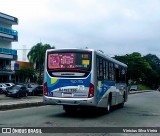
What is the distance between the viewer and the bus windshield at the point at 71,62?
16516 mm

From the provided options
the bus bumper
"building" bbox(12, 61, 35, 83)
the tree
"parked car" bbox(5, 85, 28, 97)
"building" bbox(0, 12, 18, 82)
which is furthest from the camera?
the tree

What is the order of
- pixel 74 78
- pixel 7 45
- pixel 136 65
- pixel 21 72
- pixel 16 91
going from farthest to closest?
pixel 136 65 → pixel 21 72 → pixel 7 45 → pixel 16 91 → pixel 74 78

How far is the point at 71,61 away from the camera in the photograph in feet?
54.6

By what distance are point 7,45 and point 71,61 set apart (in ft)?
184

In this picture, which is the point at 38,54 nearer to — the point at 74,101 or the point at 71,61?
the point at 71,61

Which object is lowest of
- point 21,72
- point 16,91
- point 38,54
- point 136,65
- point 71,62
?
point 16,91

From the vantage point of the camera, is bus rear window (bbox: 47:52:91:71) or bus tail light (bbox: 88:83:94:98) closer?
bus tail light (bbox: 88:83:94:98)

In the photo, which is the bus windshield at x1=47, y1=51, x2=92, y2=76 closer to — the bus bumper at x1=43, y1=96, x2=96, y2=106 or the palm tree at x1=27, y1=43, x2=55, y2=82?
the bus bumper at x1=43, y1=96, x2=96, y2=106

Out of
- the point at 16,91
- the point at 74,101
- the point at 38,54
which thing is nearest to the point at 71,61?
the point at 74,101

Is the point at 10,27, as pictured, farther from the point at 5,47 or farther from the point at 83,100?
the point at 83,100

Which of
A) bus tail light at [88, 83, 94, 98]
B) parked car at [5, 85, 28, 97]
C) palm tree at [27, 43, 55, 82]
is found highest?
palm tree at [27, 43, 55, 82]

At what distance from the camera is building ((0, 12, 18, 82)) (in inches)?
2603

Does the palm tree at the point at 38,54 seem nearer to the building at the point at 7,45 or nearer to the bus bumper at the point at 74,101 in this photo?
the building at the point at 7,45

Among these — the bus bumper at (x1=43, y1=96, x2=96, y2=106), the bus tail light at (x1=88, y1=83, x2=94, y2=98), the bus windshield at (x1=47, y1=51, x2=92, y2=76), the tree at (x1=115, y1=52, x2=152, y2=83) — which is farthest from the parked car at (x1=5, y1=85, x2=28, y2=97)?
the tree at (x1=115, y1=52, x2=152, y2=83)
